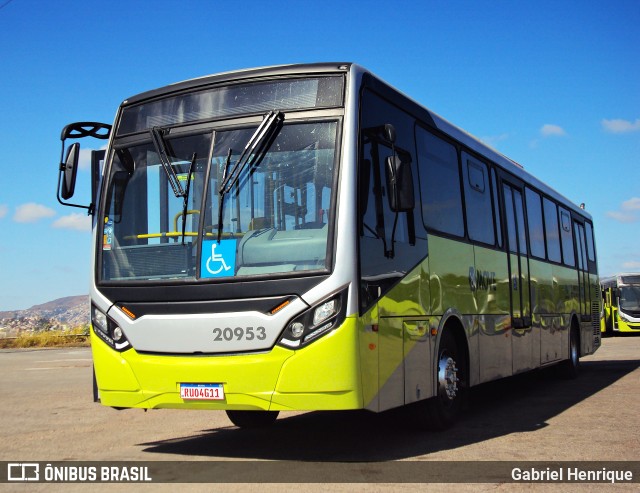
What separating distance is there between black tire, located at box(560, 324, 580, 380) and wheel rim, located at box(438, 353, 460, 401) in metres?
7.45

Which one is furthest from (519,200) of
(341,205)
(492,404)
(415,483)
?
(415,483)

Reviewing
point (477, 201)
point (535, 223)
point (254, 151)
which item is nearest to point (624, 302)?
point (535, 223)

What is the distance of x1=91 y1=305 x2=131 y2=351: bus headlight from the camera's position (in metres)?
8.00

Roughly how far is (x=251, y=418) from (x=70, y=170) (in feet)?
11.6

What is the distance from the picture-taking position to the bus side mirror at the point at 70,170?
342 inches

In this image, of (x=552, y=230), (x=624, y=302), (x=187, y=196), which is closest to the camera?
(x=187, y=196)

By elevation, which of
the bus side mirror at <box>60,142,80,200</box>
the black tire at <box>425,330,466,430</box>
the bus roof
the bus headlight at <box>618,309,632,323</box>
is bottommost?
the black tire at <box>425,330,466,430</box>

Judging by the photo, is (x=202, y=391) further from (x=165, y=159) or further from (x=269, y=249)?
(x=165, y=159)

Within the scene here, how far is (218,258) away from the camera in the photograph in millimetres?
7645

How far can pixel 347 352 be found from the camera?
7137 mm

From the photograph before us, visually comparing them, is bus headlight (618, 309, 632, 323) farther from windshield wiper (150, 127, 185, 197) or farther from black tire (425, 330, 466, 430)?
windshield wiper (150, 127, 185, 197)

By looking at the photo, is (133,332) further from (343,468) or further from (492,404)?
(492,404)

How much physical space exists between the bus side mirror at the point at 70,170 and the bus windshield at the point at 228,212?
710 millimetres

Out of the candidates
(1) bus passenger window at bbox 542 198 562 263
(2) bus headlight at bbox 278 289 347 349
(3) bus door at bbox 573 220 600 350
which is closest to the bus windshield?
(2) bus headlight at bbox 278 289 347 349
